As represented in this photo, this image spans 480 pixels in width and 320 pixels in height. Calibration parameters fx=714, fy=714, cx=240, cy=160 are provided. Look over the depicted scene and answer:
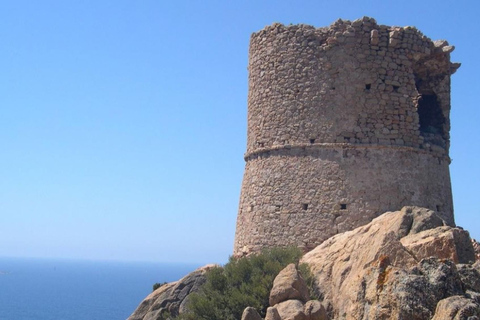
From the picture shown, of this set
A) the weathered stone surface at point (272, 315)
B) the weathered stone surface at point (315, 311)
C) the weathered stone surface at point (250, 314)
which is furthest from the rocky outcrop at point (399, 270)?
the weathered stone surface at point (250, 314)

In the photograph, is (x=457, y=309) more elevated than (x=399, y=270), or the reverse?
(x=399, y=270)

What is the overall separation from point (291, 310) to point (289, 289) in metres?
0.54

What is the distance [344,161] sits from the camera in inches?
524

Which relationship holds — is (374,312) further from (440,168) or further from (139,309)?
(440,168)

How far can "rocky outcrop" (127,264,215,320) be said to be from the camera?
12109 millimetres

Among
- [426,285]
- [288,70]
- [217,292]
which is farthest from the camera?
[288,70]

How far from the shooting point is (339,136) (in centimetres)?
1343

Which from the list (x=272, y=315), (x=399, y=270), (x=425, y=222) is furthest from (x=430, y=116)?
(x=399, y=270)

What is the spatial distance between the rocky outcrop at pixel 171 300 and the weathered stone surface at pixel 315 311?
314 centimetres

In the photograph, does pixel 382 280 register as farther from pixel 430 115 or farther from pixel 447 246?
pixel 430 115

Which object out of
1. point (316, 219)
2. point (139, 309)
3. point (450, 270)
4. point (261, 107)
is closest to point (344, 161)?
point (316, 219)

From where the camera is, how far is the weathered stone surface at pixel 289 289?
979cm

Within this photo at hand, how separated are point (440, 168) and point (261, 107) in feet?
12.3

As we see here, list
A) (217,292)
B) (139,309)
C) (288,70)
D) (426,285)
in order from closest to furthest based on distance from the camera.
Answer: (426,285) → (217,292) → (139,309) → (288,70)
